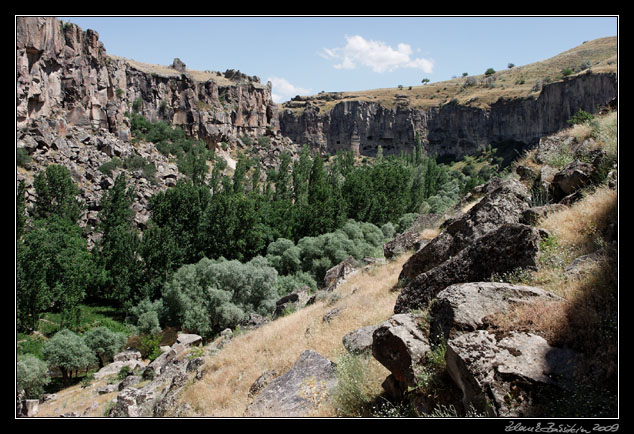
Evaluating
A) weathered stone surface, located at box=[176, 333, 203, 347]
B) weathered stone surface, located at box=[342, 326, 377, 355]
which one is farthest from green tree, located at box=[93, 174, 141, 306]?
weathered stone surface, located at box=[342, 326, 377, 355]

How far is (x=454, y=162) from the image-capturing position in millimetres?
113750

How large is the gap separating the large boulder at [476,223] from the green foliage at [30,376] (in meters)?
18.1

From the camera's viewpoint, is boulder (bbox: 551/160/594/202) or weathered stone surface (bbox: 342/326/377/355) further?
boulder (bbox: 551/160/594/202)

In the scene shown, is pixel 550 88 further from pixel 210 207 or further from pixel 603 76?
pixel 210 207

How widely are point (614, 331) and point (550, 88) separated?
106m

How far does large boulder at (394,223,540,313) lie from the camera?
17.6 ft

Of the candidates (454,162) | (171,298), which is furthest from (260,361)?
(454,162)

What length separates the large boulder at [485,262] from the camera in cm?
536

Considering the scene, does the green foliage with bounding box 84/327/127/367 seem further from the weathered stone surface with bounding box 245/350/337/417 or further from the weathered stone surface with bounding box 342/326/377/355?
the weathered stone surface with bounding box 342/326/377/355

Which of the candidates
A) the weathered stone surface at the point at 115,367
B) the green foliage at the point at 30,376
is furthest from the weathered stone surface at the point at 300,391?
the green foliage at the point at 30,376

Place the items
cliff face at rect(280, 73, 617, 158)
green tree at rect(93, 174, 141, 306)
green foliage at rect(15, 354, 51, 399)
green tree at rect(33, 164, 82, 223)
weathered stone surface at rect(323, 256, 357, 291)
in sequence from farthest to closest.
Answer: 1. cliff face at rect(280, 73, 617, 158)
2. green tree at rect(33, 164, 82, 223)
3. green tree at rect(93, 174, 141, 306)
4. green foliage at rect(15, 354, 51, 399)
5. weathered stone surface at rect(323, 256, 357, 291)

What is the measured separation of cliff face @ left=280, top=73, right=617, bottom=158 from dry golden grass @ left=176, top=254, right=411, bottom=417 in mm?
95099

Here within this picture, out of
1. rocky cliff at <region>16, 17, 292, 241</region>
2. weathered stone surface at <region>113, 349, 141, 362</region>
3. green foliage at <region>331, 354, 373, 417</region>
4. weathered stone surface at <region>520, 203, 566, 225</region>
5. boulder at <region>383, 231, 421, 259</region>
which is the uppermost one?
rocky cliff at <region>16, 17, 292, 241</region>

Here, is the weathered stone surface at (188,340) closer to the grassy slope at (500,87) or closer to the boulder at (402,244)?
the boulder at (402,244)
